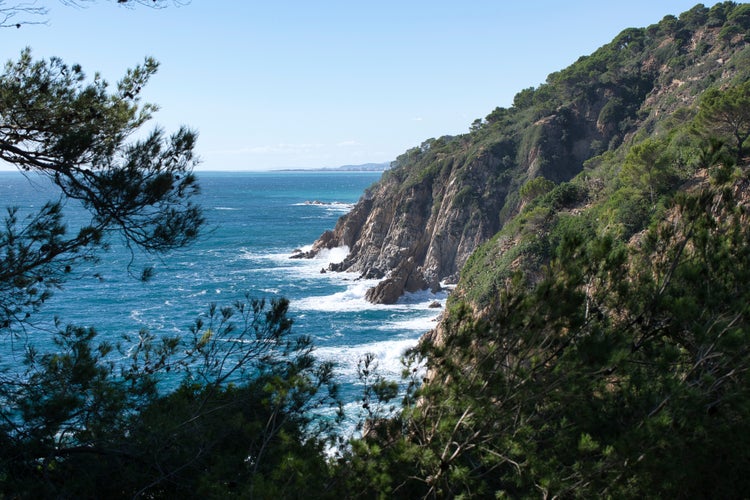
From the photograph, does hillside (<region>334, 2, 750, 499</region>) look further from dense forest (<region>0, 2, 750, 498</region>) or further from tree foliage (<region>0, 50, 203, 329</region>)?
tree foliage (<region>0, 50, 203, 329</region>)

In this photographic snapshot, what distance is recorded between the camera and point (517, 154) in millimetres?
54250

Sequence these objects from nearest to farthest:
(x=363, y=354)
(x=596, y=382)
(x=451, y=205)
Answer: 1. (x=596, y=382)
2. (x=363, y=354)
3. (x=451, y=205)

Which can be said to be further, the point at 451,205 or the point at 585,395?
the point at 451,205

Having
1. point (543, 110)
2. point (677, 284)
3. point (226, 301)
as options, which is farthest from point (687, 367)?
point (543, 110)

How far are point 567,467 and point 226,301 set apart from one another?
36.0m

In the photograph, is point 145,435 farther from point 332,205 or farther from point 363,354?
point 332,205

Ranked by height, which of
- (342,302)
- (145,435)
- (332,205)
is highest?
(332,205)

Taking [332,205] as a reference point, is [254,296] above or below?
below

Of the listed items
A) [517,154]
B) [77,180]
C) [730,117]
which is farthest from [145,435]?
[517,154]

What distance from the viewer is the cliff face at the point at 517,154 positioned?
1859 inches

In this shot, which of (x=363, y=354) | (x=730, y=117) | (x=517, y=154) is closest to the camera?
(x=730, y=117)

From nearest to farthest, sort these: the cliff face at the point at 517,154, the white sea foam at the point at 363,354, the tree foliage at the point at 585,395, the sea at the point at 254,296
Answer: the tree foliage at the point at 585,395
the white sea foam at the point at 363,354
the sea at the point at 254,296
the cliff face at the point at 517,154

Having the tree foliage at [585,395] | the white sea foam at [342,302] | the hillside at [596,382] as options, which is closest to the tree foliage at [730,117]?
the hillside at [596,382]

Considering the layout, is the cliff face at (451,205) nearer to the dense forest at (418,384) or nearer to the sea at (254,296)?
the sea at (254,296)
